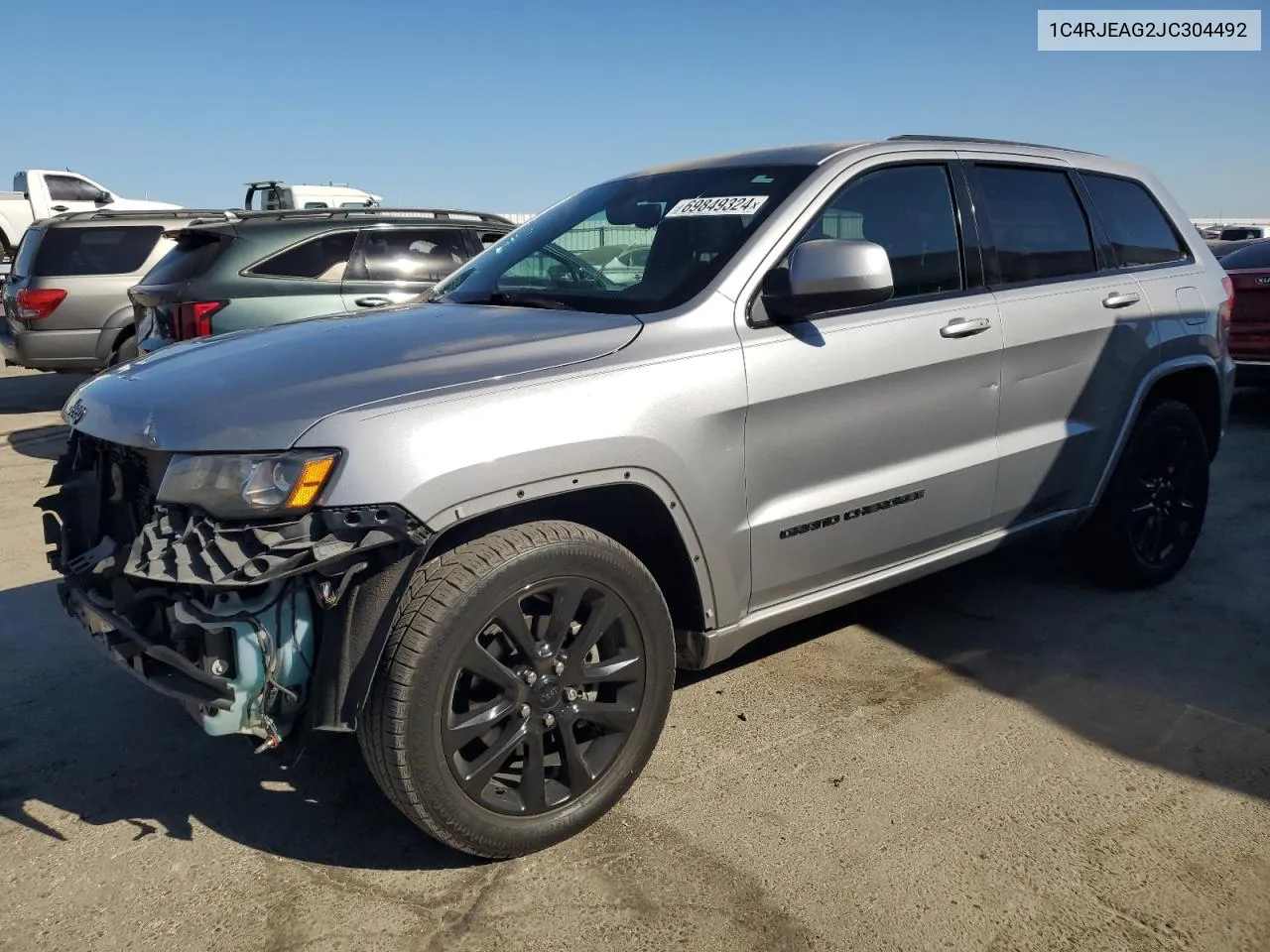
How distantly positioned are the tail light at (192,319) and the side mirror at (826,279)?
4.62m

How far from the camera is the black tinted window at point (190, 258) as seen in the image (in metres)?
6.84

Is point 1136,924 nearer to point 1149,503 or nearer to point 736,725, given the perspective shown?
point 736,725

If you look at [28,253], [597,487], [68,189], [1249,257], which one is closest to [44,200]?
[68,189]

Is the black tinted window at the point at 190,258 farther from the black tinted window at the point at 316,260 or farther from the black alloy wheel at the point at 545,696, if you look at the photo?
the black alloy wheel at the point at 545,696

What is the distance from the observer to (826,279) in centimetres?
293

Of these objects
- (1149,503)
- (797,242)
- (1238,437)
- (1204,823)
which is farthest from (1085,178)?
(1238,437)

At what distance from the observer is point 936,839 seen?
9.09 ft

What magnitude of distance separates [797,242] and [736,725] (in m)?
1.58

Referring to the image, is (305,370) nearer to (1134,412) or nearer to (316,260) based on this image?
(1134,412)

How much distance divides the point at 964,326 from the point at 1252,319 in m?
6.46

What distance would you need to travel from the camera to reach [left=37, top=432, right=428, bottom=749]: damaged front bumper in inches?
91.0

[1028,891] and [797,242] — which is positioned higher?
[797,242]

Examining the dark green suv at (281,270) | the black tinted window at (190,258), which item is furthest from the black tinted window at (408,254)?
the black tinted window at (190,258)

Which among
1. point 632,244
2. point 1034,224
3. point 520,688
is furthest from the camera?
point 1034,224
